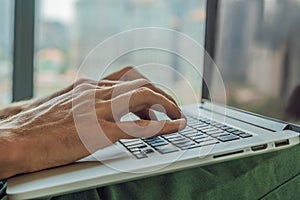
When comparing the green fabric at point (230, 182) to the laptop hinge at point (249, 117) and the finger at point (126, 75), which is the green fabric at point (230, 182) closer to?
the laptop hinge at point (249, 117)

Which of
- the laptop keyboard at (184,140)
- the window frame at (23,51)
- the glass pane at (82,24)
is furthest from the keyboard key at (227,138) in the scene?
the window frame at (23,51)

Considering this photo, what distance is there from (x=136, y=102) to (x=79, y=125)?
8cm

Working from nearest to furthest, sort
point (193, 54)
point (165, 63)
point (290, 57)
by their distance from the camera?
point (290, 57) < point (193, 54) < point (165, 63)

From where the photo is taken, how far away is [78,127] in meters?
0.48

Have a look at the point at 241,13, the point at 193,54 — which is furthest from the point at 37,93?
the point at 241,13

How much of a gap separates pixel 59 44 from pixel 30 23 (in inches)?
4.4

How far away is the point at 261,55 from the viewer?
0.71 metres

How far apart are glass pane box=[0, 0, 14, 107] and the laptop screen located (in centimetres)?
68

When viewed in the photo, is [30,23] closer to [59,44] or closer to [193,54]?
[59,44]

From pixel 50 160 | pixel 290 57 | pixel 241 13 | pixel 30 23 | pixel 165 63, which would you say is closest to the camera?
pixel 50 160

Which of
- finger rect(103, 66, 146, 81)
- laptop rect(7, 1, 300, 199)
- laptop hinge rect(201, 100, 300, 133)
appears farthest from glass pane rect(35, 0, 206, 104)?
laptop rect(7, 1, 300, 199)

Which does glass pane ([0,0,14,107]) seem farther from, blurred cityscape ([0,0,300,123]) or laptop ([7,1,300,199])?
laptop ([7,1,300,199])

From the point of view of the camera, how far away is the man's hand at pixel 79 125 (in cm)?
46

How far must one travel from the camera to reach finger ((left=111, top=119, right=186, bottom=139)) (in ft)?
1.60
